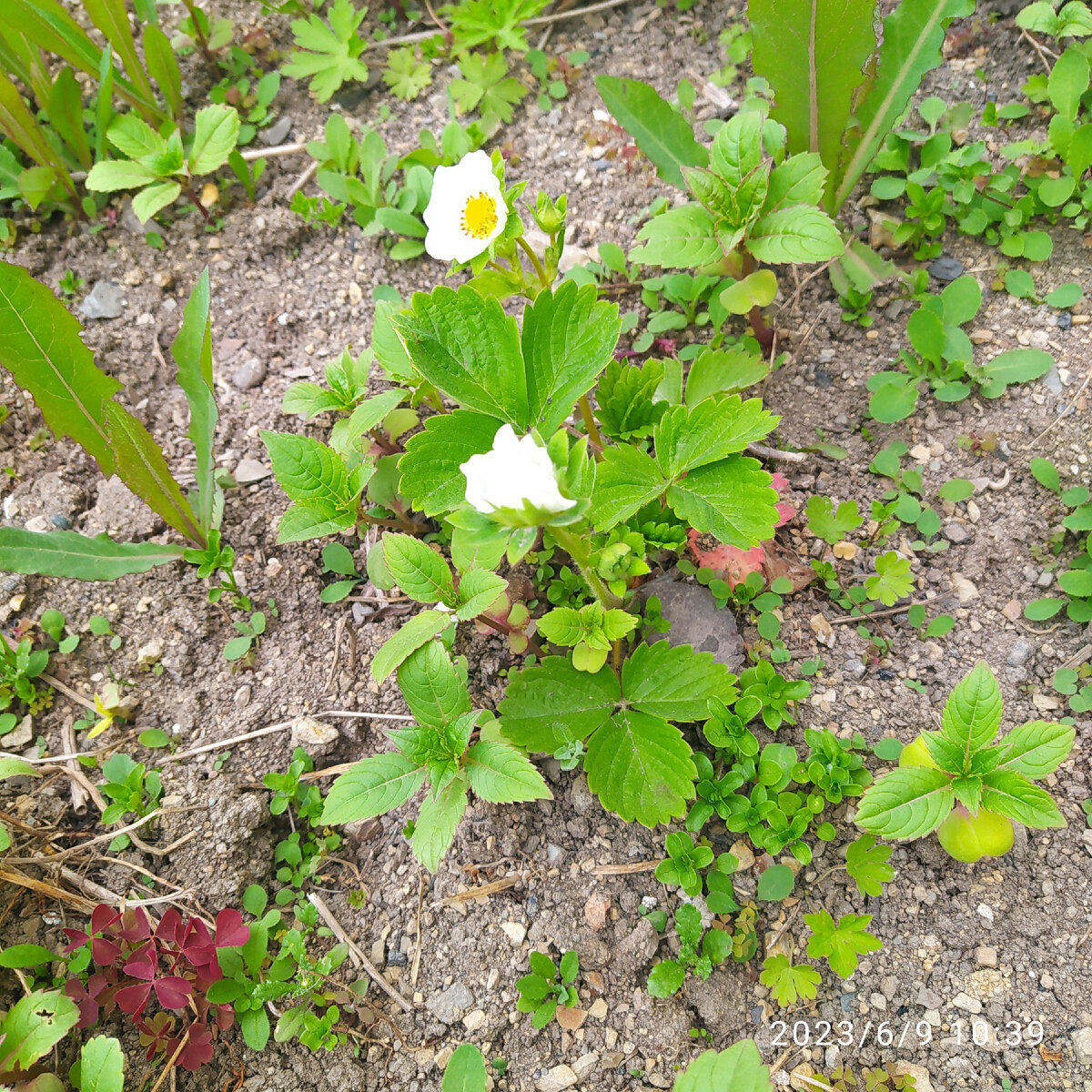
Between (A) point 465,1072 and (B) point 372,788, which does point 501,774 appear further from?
(A) point 465,1072

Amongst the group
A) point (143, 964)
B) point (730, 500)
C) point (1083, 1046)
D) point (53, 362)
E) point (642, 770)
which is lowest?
point (1083, 1046)

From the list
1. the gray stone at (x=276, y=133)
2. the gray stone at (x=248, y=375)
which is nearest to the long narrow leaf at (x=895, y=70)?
the gray stone at (x=248, y=375)

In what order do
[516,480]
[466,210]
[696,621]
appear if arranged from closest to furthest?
1. [516,480]
2. [466,210]
3. [696,621]

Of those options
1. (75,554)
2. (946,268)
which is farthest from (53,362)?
(946,268)

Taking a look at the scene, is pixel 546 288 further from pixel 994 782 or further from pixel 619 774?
pixel 994 782

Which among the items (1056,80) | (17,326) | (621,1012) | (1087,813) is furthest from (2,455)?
Result: (1056,80)

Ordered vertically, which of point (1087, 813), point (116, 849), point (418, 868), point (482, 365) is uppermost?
point (482, 365)

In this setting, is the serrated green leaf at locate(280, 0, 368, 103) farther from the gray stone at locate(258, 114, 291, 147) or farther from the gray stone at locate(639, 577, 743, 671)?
the gray stone at locate(639, 577, 743, 671)
